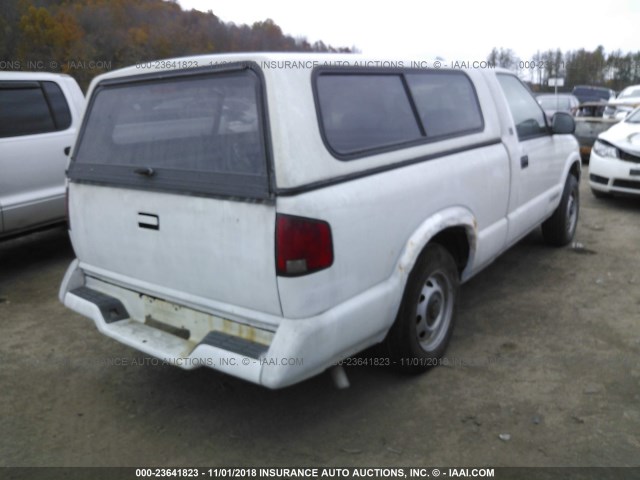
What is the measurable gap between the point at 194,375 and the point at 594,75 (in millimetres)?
46647

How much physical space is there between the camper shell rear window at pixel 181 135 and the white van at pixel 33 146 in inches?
97.3

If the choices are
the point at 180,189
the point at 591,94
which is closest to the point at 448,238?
the point at 180,189

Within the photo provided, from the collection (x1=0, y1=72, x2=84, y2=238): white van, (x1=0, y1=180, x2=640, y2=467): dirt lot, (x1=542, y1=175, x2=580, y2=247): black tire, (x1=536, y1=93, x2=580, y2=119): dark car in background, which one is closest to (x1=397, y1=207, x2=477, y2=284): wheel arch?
(x1=0, y1=180, x2=640, y2=467): dirt lot

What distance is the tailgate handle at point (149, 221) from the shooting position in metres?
2.68

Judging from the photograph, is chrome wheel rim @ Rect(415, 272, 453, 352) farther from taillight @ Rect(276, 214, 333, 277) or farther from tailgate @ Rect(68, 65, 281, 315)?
tailgate @ Rect(68, 65, 281, 315)

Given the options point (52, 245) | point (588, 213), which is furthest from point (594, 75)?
point (52, 245)

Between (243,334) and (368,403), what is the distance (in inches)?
36.4

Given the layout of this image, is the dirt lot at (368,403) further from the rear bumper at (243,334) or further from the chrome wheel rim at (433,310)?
the rear bumper at (243,334)

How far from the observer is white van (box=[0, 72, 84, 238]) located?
5191mm

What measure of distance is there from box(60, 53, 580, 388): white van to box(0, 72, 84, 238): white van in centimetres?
244

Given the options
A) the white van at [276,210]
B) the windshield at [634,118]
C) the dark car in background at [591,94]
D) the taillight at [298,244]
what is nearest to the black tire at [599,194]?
the windshield at [634,118]

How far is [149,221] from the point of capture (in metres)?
2.71

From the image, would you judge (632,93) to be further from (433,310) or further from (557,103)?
(433,310)

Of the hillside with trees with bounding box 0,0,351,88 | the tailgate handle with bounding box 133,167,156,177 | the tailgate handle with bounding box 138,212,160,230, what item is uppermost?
the hillside with trees with bounding box 0,0,351,88
